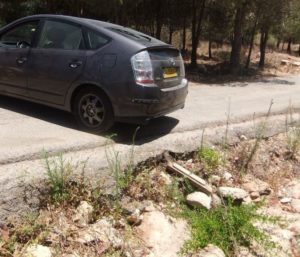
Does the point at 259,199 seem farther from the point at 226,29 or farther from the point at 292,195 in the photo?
the point at 226,29

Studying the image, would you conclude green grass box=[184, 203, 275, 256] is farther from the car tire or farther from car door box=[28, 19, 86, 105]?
car door box=[28, 19, 86, 105]

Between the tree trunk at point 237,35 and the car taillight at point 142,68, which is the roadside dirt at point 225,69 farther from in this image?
the car taillight at point 142,68

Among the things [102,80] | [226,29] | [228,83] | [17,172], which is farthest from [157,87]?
[226,29]

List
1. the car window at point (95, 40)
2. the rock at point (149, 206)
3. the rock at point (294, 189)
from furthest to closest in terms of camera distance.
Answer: the rock at point (294, 189)
the car window at point (95, 40)
the rock at point (149, 206)

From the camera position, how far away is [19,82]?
269 inches

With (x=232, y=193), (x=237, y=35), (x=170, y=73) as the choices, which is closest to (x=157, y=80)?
(x=170, y=73)

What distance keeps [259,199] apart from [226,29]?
56.6ft

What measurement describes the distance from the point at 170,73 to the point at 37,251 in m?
3.39

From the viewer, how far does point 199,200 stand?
17.4 ft

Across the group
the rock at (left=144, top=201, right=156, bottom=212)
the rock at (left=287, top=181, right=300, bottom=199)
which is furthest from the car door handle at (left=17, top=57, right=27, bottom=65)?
the rock at (left=287, top=181, right=300, bottom=199)

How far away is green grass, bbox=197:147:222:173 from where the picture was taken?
6.19 meters

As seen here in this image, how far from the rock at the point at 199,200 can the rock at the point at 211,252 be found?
0.67 metres

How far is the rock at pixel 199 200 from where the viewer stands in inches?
209

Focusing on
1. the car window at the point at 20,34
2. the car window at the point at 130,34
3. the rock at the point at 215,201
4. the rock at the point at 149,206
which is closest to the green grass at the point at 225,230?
the rock at the point at 215,201
